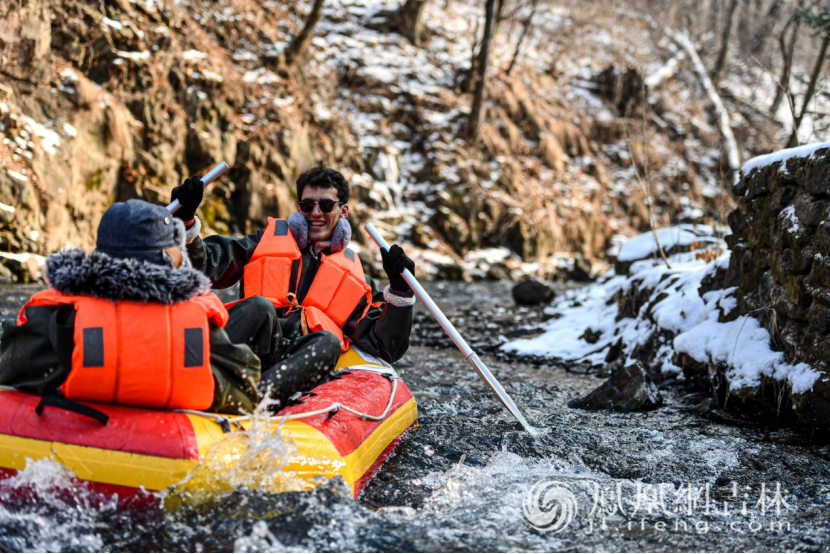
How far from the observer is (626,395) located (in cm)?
554

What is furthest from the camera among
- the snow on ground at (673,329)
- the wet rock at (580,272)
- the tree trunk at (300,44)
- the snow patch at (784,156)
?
the wet rock at (580,272)

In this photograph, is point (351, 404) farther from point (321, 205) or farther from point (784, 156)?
point (784, 156)

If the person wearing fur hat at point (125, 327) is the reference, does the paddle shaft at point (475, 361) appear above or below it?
below

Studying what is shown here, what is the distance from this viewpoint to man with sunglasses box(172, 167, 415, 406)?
4.42m

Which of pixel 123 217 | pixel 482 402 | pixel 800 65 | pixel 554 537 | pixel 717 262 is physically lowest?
pixel 482 402

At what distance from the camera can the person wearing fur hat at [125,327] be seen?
279 centimetres

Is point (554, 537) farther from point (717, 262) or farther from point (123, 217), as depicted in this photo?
point (717, 262)

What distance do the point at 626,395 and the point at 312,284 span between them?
2.62m

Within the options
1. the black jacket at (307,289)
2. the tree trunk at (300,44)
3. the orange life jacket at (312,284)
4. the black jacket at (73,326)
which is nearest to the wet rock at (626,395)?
the black jacket at (307,289)

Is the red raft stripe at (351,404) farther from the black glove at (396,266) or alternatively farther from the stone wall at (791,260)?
the stone wall at (791,260)

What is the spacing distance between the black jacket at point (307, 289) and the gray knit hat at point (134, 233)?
1509 millimetres

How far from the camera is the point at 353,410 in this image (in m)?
3.74

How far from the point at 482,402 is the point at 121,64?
9.11 meters

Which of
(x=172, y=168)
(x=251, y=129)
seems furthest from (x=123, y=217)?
(x=251, y=129)
